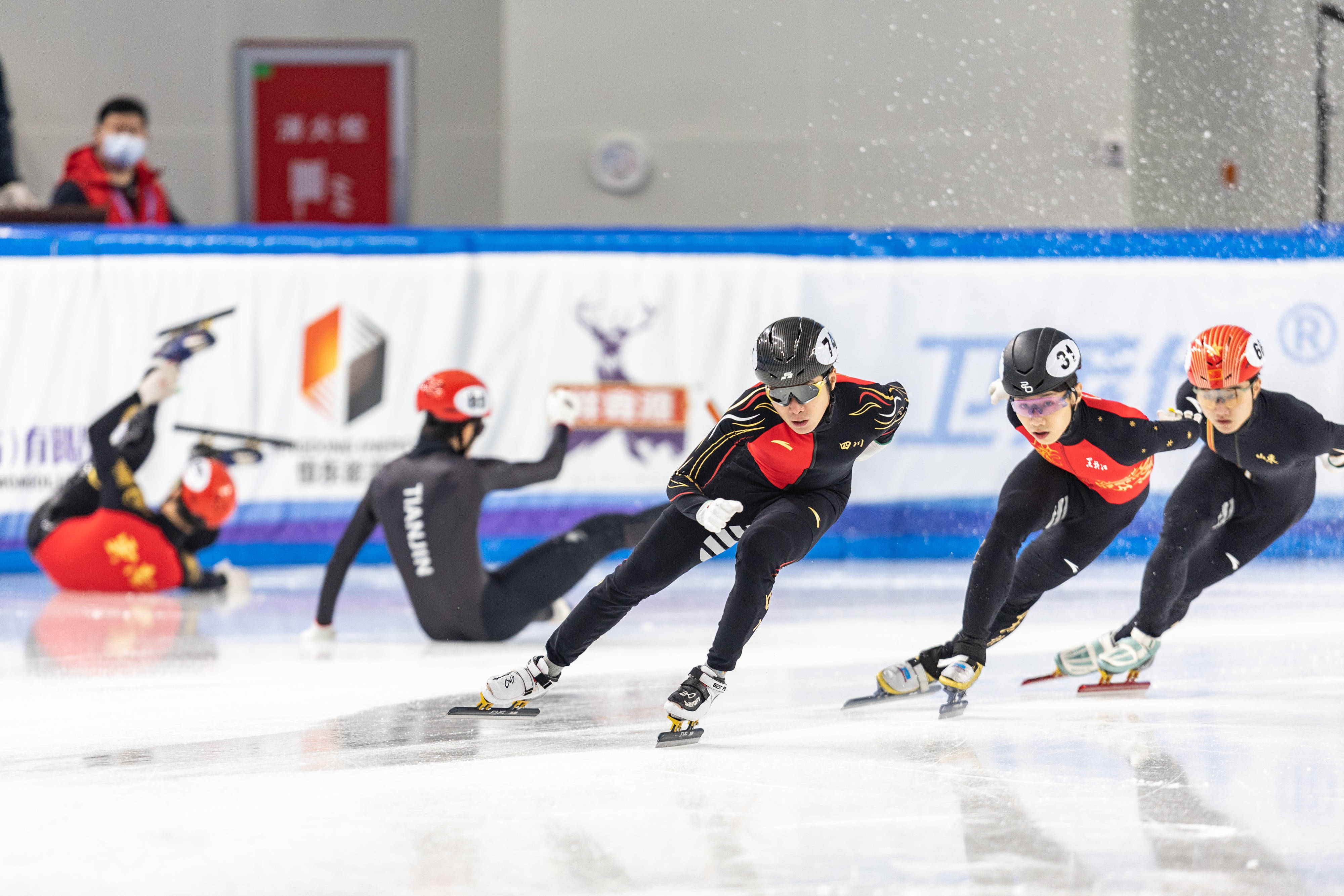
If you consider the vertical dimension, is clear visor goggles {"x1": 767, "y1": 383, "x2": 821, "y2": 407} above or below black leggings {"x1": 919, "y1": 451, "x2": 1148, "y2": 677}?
above

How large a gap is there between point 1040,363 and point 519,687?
1.56 m

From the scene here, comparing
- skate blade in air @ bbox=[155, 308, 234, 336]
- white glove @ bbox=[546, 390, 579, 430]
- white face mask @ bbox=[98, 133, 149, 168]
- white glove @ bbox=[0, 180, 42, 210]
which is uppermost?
white face mask @ bbox=[98, 133, 149, 168]

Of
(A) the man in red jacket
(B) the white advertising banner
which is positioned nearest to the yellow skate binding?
(B) the white advertising banner

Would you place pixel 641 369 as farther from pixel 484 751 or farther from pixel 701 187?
pixel 701 187

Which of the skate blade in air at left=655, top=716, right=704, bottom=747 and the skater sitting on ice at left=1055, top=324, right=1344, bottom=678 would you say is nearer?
the skate blade in air at left=655, top=716, right=704, bottom=747

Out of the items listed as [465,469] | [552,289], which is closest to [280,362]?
[552,289]

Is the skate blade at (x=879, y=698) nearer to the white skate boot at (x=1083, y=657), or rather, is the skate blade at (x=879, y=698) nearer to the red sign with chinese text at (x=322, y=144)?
the white skate boot at (x=1083, y=657)

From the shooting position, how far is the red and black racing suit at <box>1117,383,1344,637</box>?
3859 mm

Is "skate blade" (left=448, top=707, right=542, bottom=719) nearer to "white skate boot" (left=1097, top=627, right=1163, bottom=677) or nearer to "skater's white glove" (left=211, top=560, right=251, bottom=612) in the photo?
"white skate boot" (left=1097, top=627, right=1163, bottom=677)

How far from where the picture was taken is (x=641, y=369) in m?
6.51

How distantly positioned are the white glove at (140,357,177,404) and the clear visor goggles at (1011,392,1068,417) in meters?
4.10

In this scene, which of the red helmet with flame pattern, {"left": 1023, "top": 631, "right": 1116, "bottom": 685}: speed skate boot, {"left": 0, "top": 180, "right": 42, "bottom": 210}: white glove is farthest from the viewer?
{"left": 0, "top": 180, "right": 42, "bottom": 210}: white glove

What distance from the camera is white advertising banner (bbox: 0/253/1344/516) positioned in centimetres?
635

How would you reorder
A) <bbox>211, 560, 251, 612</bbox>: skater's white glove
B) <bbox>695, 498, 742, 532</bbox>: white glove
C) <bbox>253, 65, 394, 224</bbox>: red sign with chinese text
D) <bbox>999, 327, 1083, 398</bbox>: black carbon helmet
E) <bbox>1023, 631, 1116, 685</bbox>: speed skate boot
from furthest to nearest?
<bbox>253, 65, 394, 224</bbox>: red sign with chinese text, <bbox>211, 560, 251, 612</bbox>: skater's white glove, <bbox>1023, 631, 1116, 685</bbox>: speed skate boot, <bbox>999, 327, 1083, 398</bbox>: black carbon helmet, <bbox>695, 498, 742, 532</bbox>: white glove
